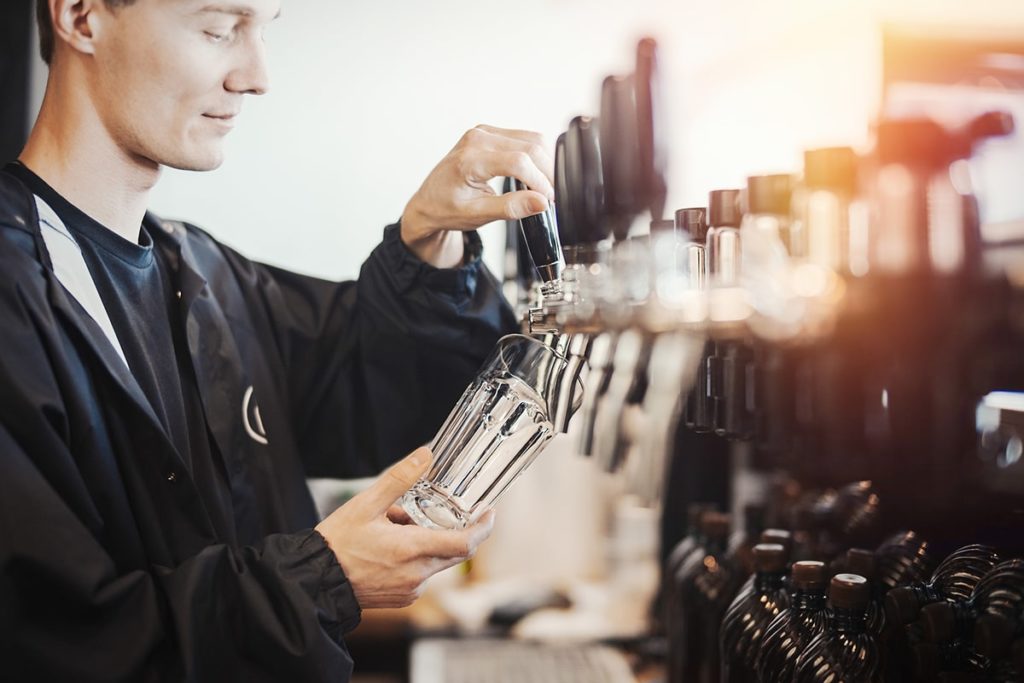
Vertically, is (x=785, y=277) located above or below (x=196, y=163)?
below

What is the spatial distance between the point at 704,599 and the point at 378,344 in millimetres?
601

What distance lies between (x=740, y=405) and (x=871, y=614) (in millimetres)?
214

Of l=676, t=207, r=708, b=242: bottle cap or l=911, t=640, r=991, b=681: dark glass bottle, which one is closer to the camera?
l=911, t=640, r=991, b=681: dark glass bottle

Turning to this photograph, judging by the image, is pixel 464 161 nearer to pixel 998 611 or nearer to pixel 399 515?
pixel 399 515

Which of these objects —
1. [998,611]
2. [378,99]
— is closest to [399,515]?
[998,611]

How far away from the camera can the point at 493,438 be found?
1.06 metres

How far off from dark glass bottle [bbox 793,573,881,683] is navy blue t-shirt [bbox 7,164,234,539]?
2.53 ft

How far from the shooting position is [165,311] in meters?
1.38

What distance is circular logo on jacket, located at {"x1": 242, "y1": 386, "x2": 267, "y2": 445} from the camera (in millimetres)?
1422

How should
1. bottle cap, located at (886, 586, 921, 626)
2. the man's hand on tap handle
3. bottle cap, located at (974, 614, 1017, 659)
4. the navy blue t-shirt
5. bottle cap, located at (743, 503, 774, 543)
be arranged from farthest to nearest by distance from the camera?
1. bottle cap, located at (743, 503, 774, 543)
2. the navy blue t-shirt
3. the man's hand on tap handle
4. bottle cap, located at (886, 586, 921, 626)
5. bottle cap, located at (974, 614, 1017, 659)

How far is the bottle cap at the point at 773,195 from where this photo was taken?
34.5 inches

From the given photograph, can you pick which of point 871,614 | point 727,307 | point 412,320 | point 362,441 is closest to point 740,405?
point 727,307

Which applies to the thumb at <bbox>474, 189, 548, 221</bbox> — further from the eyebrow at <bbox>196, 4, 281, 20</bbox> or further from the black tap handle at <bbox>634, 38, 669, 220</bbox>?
the eyebrow at <bbox>196, 4, 281, 20</bbox>

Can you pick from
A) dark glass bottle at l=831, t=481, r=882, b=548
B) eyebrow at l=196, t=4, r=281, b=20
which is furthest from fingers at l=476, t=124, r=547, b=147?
dark glass bottle at l=831, t=481, r=882, b=548
